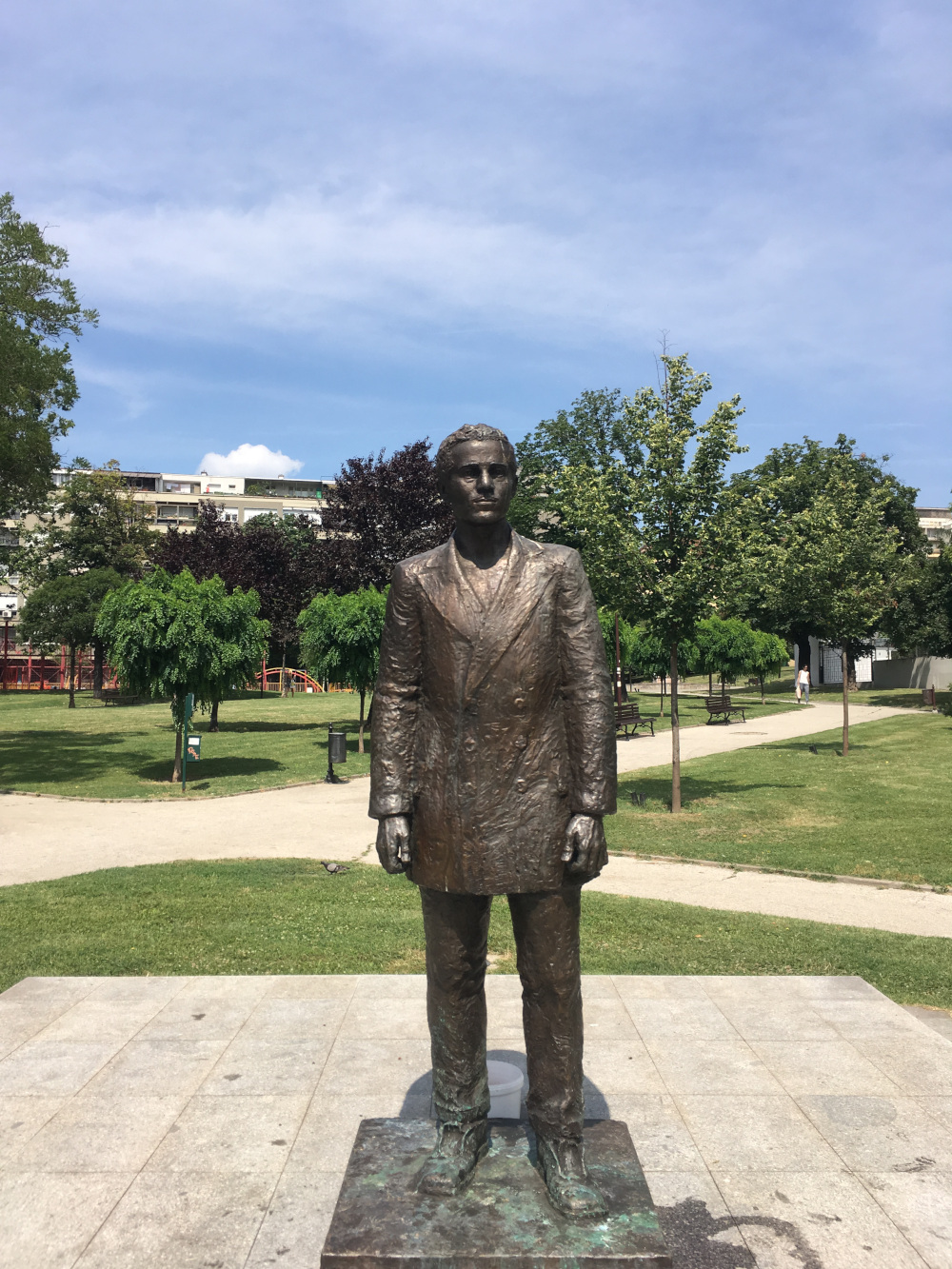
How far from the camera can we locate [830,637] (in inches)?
834

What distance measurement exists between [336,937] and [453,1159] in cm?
432

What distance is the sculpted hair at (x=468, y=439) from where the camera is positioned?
135 inches

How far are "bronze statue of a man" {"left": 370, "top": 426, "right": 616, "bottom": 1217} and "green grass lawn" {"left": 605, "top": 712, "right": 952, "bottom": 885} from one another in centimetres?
775

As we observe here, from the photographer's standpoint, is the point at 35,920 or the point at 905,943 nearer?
the point at 905,943

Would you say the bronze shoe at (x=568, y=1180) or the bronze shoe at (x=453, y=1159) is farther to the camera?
the bronze shoe at (x=453, y=1159)

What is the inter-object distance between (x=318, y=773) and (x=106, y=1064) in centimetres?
1339

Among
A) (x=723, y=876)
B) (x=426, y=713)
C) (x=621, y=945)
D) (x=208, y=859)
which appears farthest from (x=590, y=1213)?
(x=208, y=859)

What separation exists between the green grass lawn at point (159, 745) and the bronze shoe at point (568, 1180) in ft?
44.2

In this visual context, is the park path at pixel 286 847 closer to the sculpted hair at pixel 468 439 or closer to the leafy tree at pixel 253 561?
the sculpted hair at pixel 468 439

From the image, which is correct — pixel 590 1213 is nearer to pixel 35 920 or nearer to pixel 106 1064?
pixel 106 1064

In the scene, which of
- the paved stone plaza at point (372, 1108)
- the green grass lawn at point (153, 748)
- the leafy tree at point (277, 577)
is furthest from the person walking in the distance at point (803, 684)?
the paved stone plaza at point (372, 1108)

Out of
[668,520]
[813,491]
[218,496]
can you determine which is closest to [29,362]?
[668,520]

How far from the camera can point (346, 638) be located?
20.7m

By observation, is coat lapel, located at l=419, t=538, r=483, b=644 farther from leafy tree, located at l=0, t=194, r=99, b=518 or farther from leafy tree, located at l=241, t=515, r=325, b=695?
leafy tree, located at l=241, t=515, r=325, b=695
